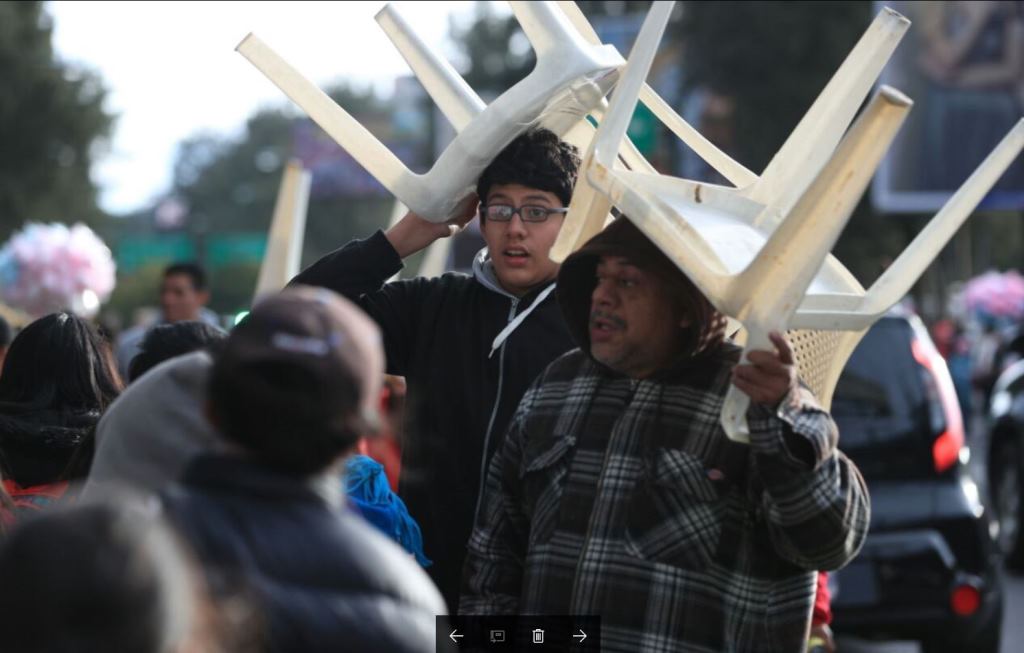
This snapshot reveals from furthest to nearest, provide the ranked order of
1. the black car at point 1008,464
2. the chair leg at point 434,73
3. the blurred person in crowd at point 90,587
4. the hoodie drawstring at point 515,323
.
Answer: the black car at point 1008,464 < the hoodie drawstring at point 515,323 < the chair leg at point 434,73 < the blurred person in crowd at point 90,587

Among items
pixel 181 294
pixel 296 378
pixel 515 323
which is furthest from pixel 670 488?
pixel 181 294

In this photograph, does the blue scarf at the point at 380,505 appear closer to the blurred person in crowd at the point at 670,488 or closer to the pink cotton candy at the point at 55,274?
the blurred person in crowd at the point at 670,488

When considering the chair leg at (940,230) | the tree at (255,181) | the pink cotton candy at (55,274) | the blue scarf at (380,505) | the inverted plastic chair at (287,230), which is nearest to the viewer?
the chair leg at (940,230)

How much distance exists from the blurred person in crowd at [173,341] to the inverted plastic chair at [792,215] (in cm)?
95

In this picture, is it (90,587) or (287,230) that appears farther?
(287,230)

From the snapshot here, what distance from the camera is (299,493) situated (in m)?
2.29

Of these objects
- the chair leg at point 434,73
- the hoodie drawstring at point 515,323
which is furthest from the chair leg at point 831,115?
the hoodie drawstring at point 515,323

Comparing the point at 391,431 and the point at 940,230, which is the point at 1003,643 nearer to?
the point at 391,431

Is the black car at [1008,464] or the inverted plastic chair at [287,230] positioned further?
the black car at [1008,464]

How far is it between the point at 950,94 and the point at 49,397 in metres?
24.5

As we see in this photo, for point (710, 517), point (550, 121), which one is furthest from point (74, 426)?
point (710, 517)

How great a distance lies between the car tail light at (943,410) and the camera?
25.5 feet

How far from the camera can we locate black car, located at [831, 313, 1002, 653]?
24.2 ft

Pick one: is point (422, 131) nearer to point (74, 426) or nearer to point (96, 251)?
point (96, 251)
